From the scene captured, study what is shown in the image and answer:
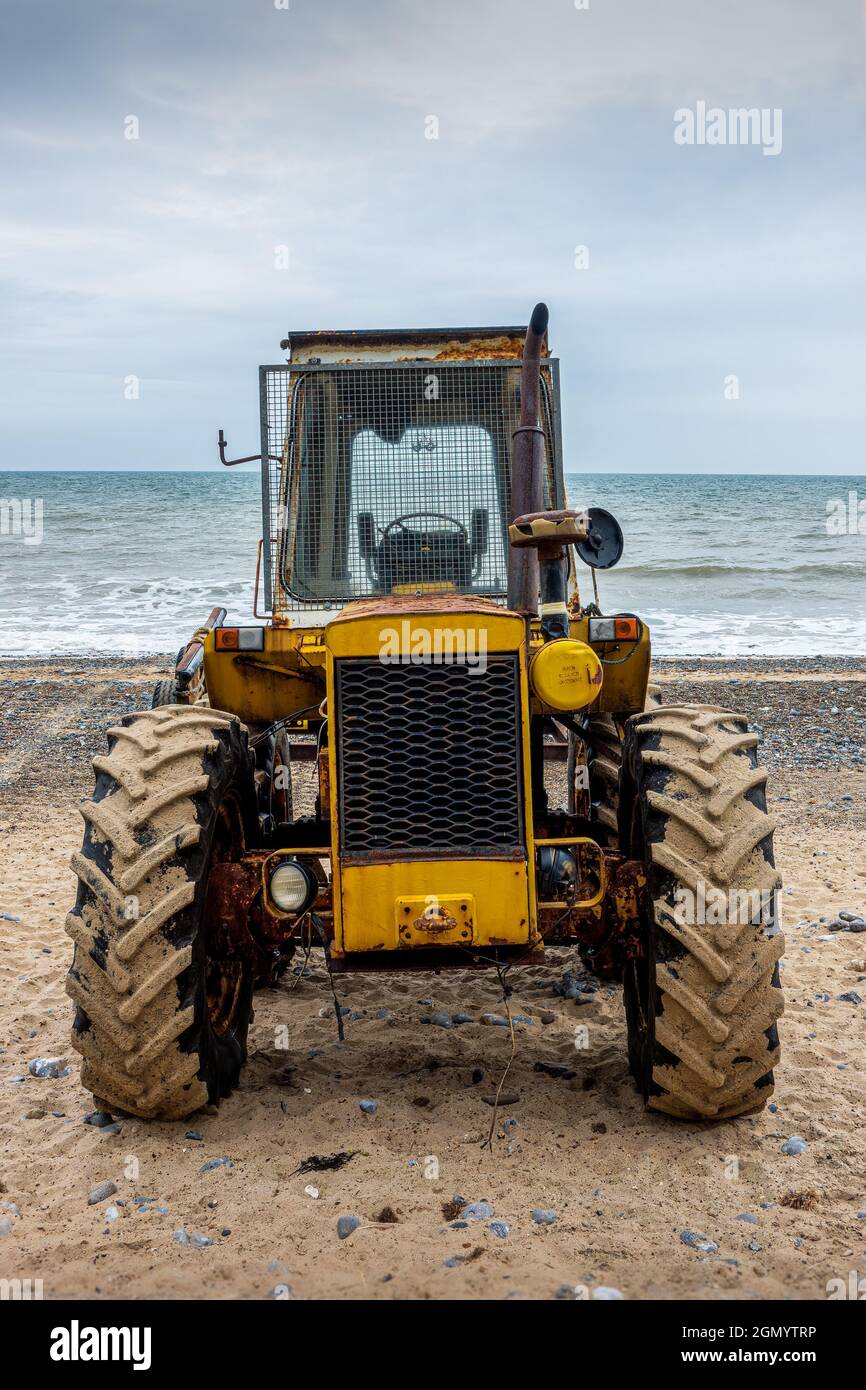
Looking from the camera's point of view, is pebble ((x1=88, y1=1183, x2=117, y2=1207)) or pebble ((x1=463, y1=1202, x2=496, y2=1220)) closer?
pebble ((x1=463, y1=1202, x2=496, y2=1220))

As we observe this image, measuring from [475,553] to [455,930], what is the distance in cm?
211

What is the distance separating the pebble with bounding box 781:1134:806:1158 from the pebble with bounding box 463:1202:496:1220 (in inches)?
42.7

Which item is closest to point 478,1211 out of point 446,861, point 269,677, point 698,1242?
point 698,1242

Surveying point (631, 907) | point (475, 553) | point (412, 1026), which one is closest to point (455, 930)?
point (631, 907)

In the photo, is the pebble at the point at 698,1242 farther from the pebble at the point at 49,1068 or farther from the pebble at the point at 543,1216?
the pebble at the point at 49,1068

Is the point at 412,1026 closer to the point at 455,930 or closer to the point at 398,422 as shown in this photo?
the point at 455,930

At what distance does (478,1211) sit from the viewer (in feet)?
11.8

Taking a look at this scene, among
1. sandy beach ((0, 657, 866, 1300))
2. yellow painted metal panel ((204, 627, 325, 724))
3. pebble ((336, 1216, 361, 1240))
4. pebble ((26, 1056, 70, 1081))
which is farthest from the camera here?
yellow painted metal panel ((204, 627, 325, 724))

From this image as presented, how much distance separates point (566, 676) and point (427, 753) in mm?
530

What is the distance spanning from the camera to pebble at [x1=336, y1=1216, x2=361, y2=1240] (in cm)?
347

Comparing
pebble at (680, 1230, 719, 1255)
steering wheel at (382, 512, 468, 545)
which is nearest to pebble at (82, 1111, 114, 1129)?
pebble at (680, 1230, 719, 1255)

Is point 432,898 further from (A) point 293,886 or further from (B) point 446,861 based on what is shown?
(A) point 293,886

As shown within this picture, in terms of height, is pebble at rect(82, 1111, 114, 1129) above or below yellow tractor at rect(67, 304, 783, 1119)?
below

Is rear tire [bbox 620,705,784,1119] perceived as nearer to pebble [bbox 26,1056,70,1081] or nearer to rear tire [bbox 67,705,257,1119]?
rear tire [bbox 67,705,257,1119]
